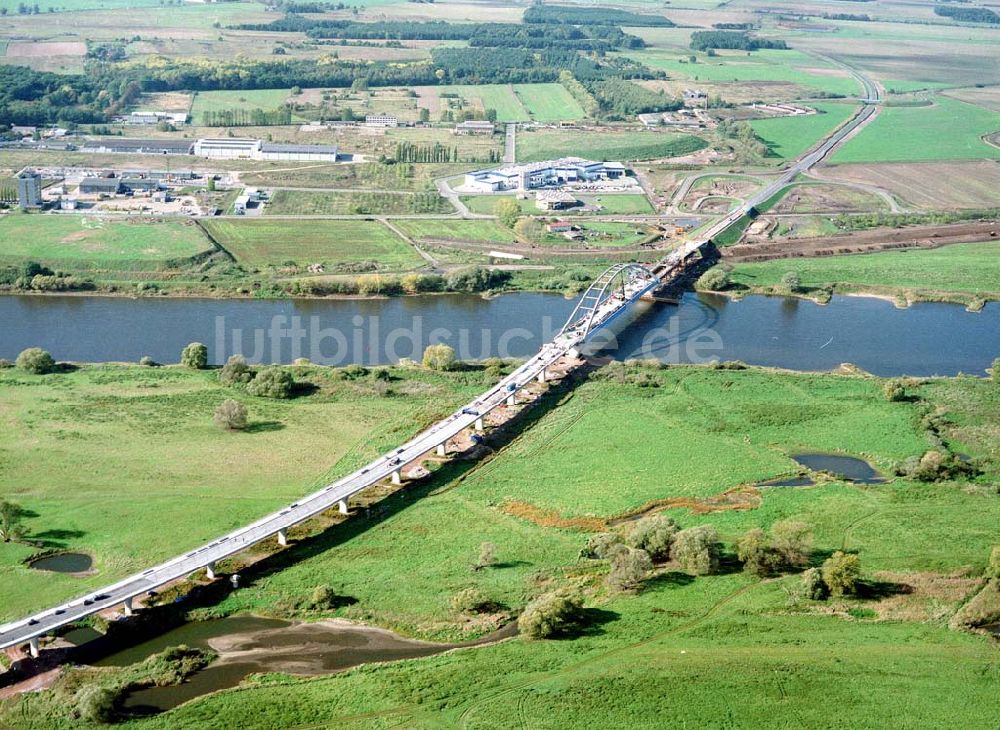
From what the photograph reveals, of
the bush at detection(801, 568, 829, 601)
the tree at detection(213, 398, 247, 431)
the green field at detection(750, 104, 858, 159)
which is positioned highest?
the green field at detection(750, 104, 858, 159)

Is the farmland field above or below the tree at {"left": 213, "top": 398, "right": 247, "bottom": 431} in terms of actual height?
above

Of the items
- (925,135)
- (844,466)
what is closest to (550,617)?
(844,466)

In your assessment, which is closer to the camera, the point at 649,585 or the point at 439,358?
the point at 649,585

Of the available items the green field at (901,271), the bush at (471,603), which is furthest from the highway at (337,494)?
the green field at (901,271)

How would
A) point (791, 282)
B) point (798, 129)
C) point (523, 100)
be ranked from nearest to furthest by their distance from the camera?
point (791, 282)
point (798, 129)
point (523, 100)

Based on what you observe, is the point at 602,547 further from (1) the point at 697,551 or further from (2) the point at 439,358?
(2) the point at 439,358

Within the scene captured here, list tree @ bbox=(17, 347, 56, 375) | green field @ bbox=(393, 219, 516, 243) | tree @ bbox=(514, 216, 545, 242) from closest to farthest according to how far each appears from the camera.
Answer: tree @ bbox=(17, 347, 56, 375) → tree @ bbox=(514, 216, 545, 242) → green field @ bbox=(393, 219, 516, 243)

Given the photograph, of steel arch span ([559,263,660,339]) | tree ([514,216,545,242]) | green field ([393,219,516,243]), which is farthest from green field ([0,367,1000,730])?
green field ([393,219,516,243])

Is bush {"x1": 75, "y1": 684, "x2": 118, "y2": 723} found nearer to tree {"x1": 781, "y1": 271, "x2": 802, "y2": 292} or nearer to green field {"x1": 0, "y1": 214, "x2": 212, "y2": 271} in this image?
green field {"x1": 0, "y1": 214, "x2": 212, "y2": 271}
